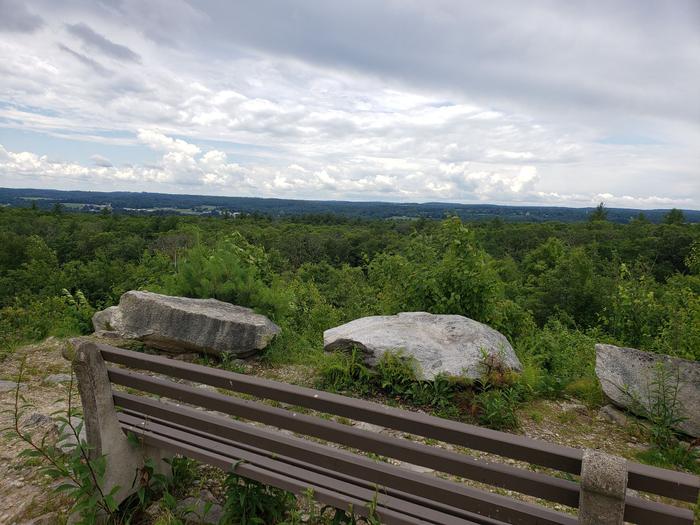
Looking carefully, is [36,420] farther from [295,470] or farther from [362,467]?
[362,467]

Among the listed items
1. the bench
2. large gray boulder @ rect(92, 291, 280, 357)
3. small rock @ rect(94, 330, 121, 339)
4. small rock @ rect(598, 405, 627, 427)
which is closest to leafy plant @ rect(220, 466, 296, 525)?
the bench

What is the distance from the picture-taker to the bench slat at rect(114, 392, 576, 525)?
196cm

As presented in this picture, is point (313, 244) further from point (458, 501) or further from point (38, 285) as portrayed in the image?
point (458, 501)

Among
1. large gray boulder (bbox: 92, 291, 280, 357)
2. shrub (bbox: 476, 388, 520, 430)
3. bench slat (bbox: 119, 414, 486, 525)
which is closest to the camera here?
bench slat (bbox: 119, 414, 486, 525)

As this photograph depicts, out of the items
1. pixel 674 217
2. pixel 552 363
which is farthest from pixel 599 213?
pixel 552 363

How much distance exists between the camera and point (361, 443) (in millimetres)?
2143

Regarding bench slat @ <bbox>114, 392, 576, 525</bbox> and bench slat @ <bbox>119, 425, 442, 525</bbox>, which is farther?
bench slat @ <bbox>119, 425, 442, 525</bbox>

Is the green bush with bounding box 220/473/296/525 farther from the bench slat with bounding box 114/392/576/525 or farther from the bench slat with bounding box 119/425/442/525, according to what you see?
the bench slat with bounding box 114/392/576/525

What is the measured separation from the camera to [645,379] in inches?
188

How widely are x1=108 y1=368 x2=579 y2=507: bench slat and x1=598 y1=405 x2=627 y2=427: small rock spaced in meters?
3.67

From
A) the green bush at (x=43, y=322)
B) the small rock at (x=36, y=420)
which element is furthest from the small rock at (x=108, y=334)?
the small rock at (x=36, y=420)

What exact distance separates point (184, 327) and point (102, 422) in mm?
3436

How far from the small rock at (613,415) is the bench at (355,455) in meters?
2.97

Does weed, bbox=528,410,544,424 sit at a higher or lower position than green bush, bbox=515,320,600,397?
lower
